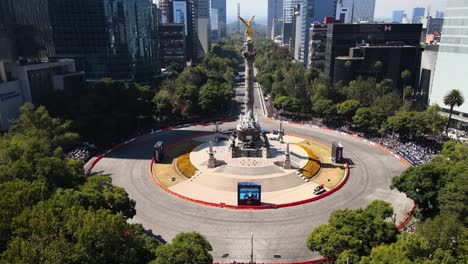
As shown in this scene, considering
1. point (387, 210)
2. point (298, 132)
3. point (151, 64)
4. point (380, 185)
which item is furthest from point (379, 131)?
point (151, 64)

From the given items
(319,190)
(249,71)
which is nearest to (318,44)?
(249,71)

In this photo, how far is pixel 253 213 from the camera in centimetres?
5066

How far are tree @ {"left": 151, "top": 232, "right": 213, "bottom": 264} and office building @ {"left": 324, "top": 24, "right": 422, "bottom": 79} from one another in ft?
369

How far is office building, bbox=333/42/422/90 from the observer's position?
11650cm

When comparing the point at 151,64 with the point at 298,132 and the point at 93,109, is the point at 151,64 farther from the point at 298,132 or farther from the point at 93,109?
the point at 298,132

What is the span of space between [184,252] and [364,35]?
11951 cm

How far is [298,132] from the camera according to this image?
300ft

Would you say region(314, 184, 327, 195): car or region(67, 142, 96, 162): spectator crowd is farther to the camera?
region(67, 142, 96, 162): spectator crowd

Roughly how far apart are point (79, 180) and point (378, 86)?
87153 mm

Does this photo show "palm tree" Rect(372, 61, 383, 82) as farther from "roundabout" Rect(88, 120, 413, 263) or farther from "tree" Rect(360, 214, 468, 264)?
"tree" Rect(360, 214, 468, 264)

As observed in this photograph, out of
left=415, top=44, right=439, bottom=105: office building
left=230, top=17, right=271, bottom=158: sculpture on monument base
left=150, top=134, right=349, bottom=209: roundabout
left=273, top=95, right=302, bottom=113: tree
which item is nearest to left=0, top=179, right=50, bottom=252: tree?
left=150, top=134, right=349, bottom=209: roundabout

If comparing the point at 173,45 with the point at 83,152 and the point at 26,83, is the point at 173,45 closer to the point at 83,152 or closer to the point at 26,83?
the point at 26,83

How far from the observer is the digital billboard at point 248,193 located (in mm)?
51406

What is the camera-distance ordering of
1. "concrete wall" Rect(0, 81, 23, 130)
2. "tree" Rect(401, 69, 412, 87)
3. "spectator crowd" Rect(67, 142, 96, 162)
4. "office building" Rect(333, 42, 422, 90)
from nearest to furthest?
1. "spectator crowd" Rect(67, 142, 96, 162)
2. "concrete wall" Rect(0, 81, 23, 130)
3. "tree" Rect(401, 69, 412, 87)
4. "office building" Rect(333, 42, 422, 90)
